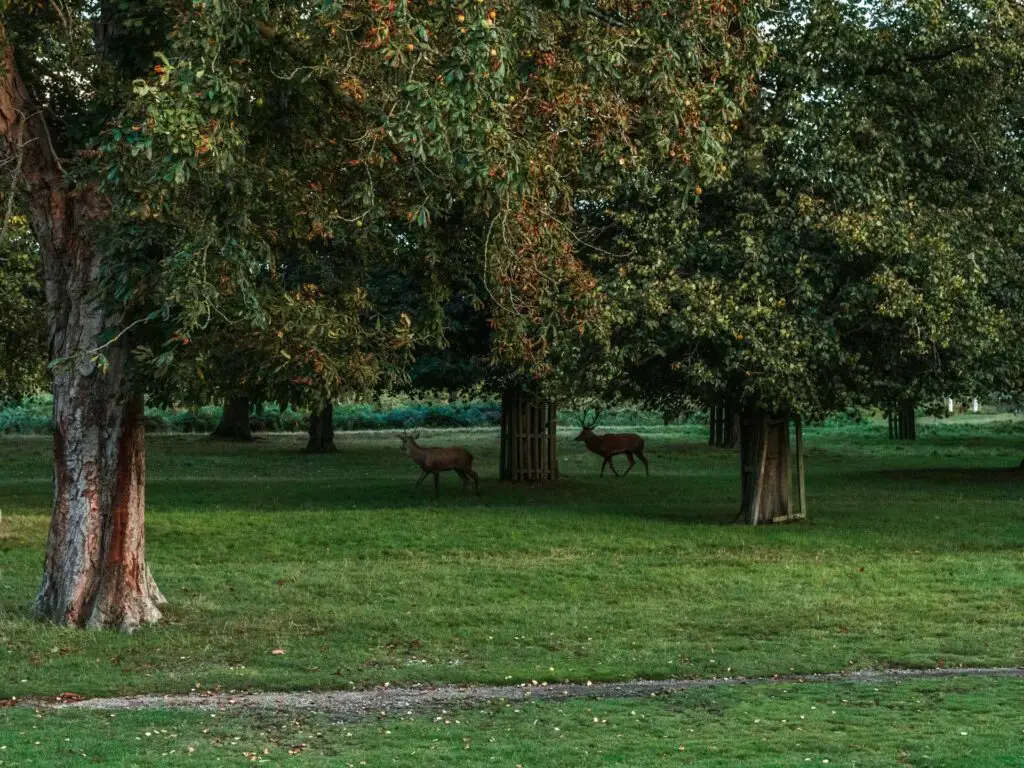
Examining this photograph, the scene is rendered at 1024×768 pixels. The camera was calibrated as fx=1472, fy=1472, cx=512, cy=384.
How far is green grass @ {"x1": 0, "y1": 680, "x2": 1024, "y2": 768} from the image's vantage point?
10.3 metres

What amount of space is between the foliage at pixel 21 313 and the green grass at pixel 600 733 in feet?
47.8

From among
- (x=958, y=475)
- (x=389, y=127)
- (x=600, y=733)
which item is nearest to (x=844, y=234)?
(x=389, y=127)

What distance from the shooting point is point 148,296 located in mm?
14969

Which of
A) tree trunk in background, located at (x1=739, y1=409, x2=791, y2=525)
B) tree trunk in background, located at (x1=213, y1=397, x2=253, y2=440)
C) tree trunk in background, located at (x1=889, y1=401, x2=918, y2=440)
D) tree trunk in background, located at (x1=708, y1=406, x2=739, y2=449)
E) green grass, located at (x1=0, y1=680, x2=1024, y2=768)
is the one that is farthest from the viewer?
tree trunk in background, located at (x1=889, y1=401, x2=918, y2=440)

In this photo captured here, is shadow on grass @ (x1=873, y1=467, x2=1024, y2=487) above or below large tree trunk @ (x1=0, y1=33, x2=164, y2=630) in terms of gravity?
below

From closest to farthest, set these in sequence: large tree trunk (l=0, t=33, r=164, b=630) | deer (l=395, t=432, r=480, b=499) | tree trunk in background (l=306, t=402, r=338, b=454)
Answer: large tree trunk (l=0, t=33, r=164, b=630) < deer (l=395, t=432, r=480, b=499) < tree trunk in background (l=306, t=402, r=338, b=454)

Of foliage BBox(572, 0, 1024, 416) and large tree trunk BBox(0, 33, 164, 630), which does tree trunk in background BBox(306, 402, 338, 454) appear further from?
large tree trunk BBox(0, 33, 164, 630)

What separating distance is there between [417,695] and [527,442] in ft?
70.9

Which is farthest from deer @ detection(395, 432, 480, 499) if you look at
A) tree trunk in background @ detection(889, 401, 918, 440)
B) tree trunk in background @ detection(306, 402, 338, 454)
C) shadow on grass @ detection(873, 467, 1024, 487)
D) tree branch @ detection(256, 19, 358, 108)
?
tree trunk in background @ detection(889, 401, 918, 440)

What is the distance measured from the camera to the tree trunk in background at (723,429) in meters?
50.5

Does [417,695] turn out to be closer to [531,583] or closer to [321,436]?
[531,583]

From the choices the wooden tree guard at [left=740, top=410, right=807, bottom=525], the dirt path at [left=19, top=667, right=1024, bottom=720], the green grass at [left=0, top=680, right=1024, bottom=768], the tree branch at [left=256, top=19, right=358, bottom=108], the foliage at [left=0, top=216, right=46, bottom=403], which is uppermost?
the tree branch at [left=256, top=19, right=358, bottom=108]

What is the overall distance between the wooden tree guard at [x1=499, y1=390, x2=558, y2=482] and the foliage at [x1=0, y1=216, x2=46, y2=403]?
A: 36.2 ft

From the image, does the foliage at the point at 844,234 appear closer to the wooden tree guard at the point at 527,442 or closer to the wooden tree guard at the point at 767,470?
the wooden tree guard at the point at 767,470
